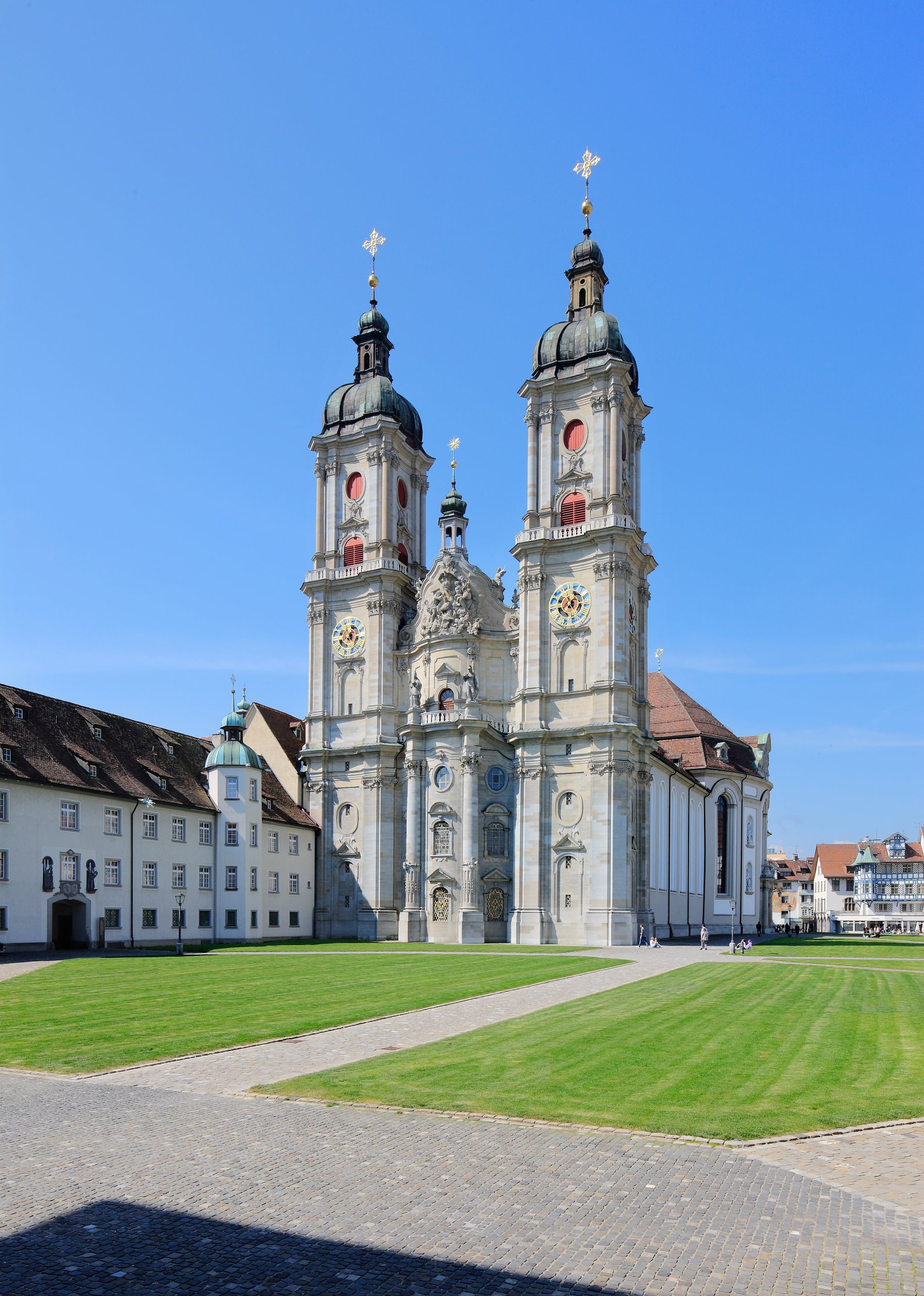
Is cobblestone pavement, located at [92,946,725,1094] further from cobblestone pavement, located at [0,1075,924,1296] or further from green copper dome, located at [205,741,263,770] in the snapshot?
green copper dome, located at [205,741,263,770]

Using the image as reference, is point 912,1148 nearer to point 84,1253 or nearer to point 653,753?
point 84,1253

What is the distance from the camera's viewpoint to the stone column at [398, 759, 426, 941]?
69438mm

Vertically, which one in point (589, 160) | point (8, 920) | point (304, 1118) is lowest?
point (8, 920)

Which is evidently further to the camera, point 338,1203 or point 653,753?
point 653,753

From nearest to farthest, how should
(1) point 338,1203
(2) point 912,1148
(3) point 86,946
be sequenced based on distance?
(1) point 338,1203, (2) point 912,1148, (3) point 86,946

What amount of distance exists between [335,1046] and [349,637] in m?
60.0

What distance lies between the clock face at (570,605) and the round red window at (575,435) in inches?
374

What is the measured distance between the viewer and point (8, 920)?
4925 centimetres

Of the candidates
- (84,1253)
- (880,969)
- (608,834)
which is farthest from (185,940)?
(84,1253)

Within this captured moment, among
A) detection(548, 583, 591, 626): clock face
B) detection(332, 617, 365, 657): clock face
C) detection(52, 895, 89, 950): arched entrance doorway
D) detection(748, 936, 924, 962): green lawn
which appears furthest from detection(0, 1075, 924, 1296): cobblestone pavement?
detection(332, 617, 365, 657): clock face

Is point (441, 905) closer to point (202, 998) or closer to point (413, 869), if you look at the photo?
point (413, 869)

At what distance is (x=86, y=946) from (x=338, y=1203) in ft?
156

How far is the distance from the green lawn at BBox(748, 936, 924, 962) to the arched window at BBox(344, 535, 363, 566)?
3807cm

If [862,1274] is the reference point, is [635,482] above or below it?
above
